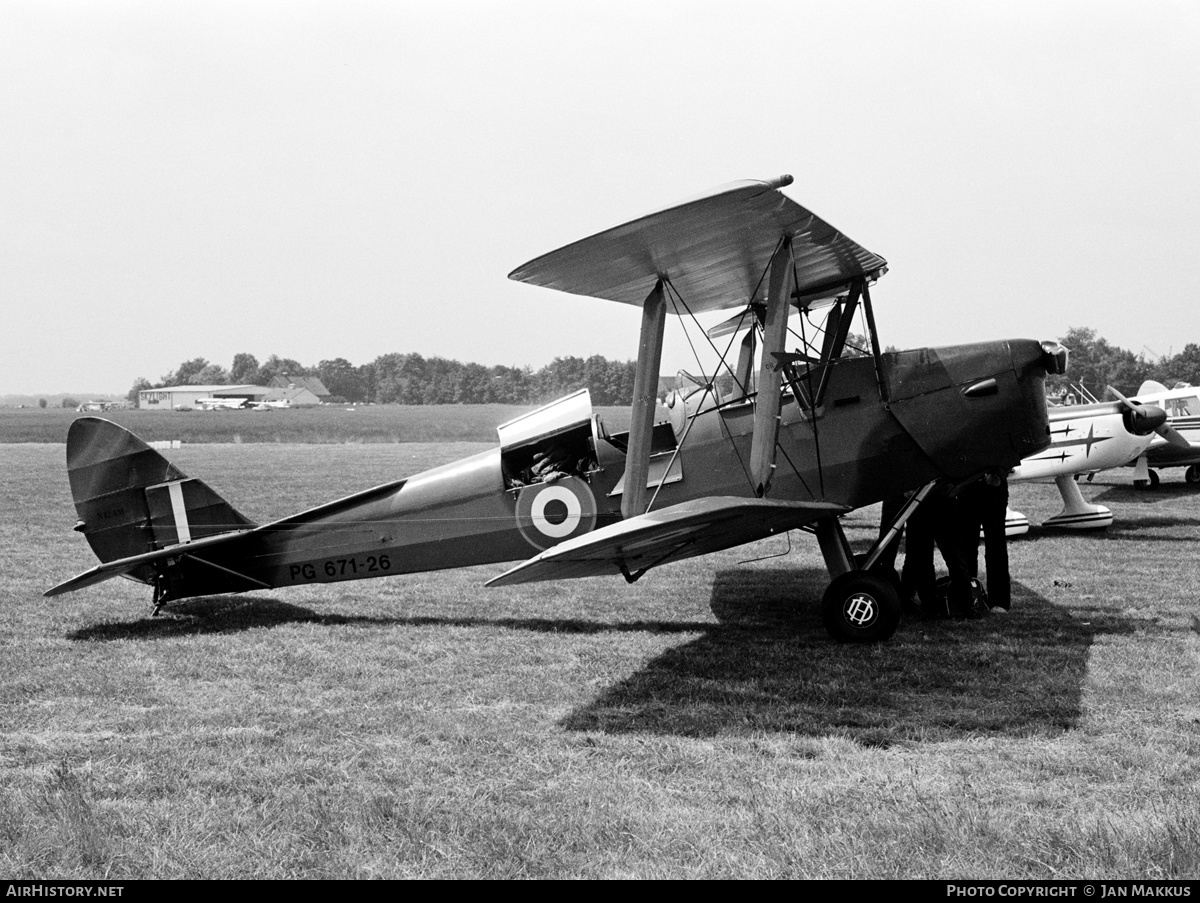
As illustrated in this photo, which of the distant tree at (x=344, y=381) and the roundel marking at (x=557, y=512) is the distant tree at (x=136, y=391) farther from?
the roundel marking at (x=557, y=512)

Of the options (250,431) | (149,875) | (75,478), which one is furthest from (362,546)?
(250,431)

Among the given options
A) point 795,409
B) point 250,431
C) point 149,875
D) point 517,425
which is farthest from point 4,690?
point 250,431

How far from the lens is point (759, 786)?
156 inches

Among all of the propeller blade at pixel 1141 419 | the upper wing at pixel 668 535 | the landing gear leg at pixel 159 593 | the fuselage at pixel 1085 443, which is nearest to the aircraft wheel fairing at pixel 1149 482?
the fuselage at pixel 1085 443

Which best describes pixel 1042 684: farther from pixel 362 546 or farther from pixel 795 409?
pixel 362 546

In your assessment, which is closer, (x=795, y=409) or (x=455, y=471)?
(x=795, y=409)

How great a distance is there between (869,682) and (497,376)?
68940mm

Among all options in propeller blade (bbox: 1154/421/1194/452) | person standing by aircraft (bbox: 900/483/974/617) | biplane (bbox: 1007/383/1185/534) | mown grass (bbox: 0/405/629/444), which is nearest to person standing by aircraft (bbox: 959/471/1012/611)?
person standing by aircraft (bbox: 900/483/974/617)

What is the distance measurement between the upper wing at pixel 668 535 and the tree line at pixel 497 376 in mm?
4085

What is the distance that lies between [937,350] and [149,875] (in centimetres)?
547

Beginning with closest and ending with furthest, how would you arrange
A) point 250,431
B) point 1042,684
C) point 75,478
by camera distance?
point 1042,684
point 75,478
point 250,431

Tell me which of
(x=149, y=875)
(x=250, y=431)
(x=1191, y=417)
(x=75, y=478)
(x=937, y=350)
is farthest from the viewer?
(x=250, y=431)

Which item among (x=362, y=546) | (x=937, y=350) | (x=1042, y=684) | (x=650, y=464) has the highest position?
(x=937, y=350)

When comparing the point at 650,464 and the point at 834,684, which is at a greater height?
the point at 650,464
